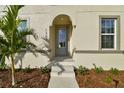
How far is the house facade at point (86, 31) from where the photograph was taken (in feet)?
50.8

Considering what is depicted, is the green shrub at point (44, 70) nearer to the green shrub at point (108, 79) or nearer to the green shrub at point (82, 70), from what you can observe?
the green shrub at point (82, 70)

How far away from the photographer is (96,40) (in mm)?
15562

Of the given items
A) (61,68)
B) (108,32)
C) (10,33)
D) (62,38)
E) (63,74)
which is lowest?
(63,74)

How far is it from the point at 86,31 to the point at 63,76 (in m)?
3.30

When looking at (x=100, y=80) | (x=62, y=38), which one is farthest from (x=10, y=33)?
(x=62, y=38)

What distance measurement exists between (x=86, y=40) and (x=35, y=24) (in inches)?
125

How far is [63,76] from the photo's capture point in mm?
13852

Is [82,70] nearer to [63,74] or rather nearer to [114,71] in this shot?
[63,74]

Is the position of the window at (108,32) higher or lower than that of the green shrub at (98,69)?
higher

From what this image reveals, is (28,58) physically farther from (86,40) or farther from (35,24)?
(86,40)

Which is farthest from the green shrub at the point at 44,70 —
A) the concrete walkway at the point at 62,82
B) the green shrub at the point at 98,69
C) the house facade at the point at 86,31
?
the green shrub at the point at 98,69

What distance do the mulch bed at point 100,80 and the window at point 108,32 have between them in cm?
201

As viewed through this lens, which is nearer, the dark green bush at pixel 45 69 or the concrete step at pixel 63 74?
the concrete step at pixel 63 74
